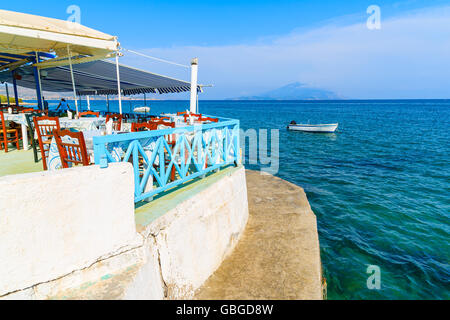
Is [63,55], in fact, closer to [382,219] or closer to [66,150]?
[66,150]

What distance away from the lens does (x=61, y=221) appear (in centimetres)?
230

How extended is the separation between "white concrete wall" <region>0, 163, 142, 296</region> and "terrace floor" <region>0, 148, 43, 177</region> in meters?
3.30

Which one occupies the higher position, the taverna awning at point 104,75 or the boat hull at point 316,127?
the taverna awning at point 104,75

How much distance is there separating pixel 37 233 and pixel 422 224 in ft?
33.0

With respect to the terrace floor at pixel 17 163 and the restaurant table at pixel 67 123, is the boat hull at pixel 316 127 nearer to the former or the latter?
the restaurant table at pixel 67 123

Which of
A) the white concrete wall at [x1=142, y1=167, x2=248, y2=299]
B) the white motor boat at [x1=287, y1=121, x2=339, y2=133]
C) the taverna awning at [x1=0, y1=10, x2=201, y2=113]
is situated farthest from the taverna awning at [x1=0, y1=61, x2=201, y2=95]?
the white motor boat at [x1=287, y1=121, x2=339, y2=133]

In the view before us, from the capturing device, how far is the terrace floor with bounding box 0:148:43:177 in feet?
16.2

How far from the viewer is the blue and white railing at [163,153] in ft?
10.6

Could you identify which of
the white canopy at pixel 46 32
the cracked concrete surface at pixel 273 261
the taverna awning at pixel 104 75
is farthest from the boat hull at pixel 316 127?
the white canopy at pixel 46 32

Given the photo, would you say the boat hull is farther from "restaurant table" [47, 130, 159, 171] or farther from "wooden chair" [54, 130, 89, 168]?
"wooden chair" [54, 130, 89, 168]

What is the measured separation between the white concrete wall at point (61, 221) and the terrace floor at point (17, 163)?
130 inches

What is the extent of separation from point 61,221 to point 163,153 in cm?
170

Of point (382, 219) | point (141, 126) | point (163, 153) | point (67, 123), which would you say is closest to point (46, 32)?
point (67, 123)
